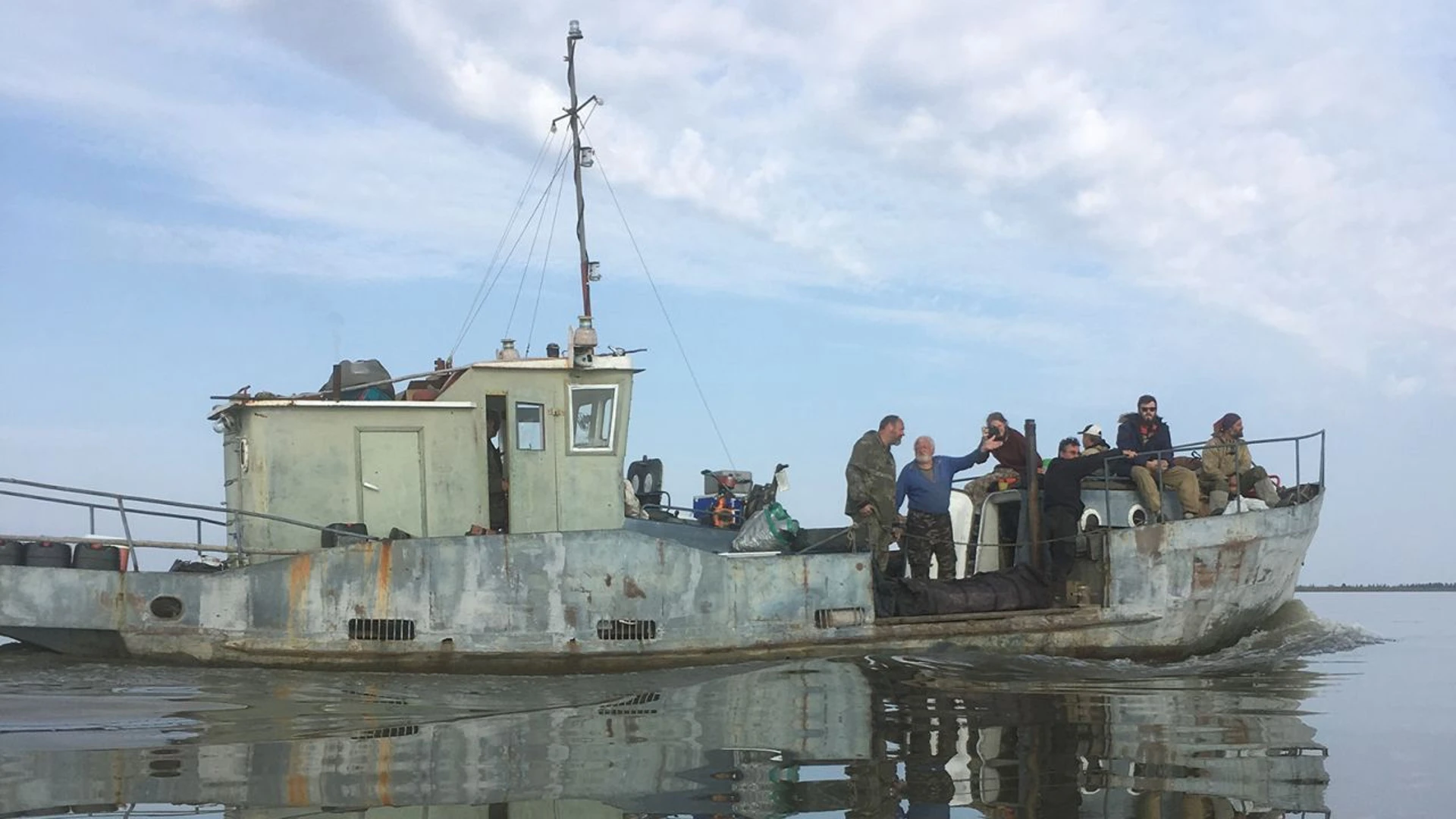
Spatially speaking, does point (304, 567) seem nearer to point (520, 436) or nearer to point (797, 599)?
point (520, 436)

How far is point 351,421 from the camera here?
1225 cm

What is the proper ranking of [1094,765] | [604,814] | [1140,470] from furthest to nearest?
[1140,470], [1094,765], [604,814]

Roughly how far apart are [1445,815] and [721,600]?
7507 mm

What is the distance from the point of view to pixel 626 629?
1176 cm

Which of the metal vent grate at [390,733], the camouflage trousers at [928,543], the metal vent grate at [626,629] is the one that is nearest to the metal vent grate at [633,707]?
the metal vent grate at [390,733]

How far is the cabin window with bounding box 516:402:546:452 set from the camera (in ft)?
41.3

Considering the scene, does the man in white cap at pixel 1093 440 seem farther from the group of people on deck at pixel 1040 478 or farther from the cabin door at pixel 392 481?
the cabin door at pixel 392 481

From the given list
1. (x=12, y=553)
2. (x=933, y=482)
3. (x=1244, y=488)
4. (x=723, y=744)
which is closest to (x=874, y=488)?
(x=933, y=482)

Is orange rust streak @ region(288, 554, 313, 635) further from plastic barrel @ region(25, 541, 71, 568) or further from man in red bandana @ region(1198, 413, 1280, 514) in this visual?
man in red bandana @ region(1198, 413, 1280, 514)

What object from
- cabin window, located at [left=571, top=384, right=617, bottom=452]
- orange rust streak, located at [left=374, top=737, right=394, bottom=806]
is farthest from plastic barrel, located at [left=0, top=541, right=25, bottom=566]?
orange rust streak, located at [left=374, top=737, right=394, bottom=806]

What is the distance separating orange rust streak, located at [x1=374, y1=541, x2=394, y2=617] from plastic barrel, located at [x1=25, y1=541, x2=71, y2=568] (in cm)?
264

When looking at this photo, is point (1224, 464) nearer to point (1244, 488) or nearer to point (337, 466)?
point (1244, 488)

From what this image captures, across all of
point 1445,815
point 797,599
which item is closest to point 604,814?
point 1445,815

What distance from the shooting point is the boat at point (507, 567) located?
11367mm
